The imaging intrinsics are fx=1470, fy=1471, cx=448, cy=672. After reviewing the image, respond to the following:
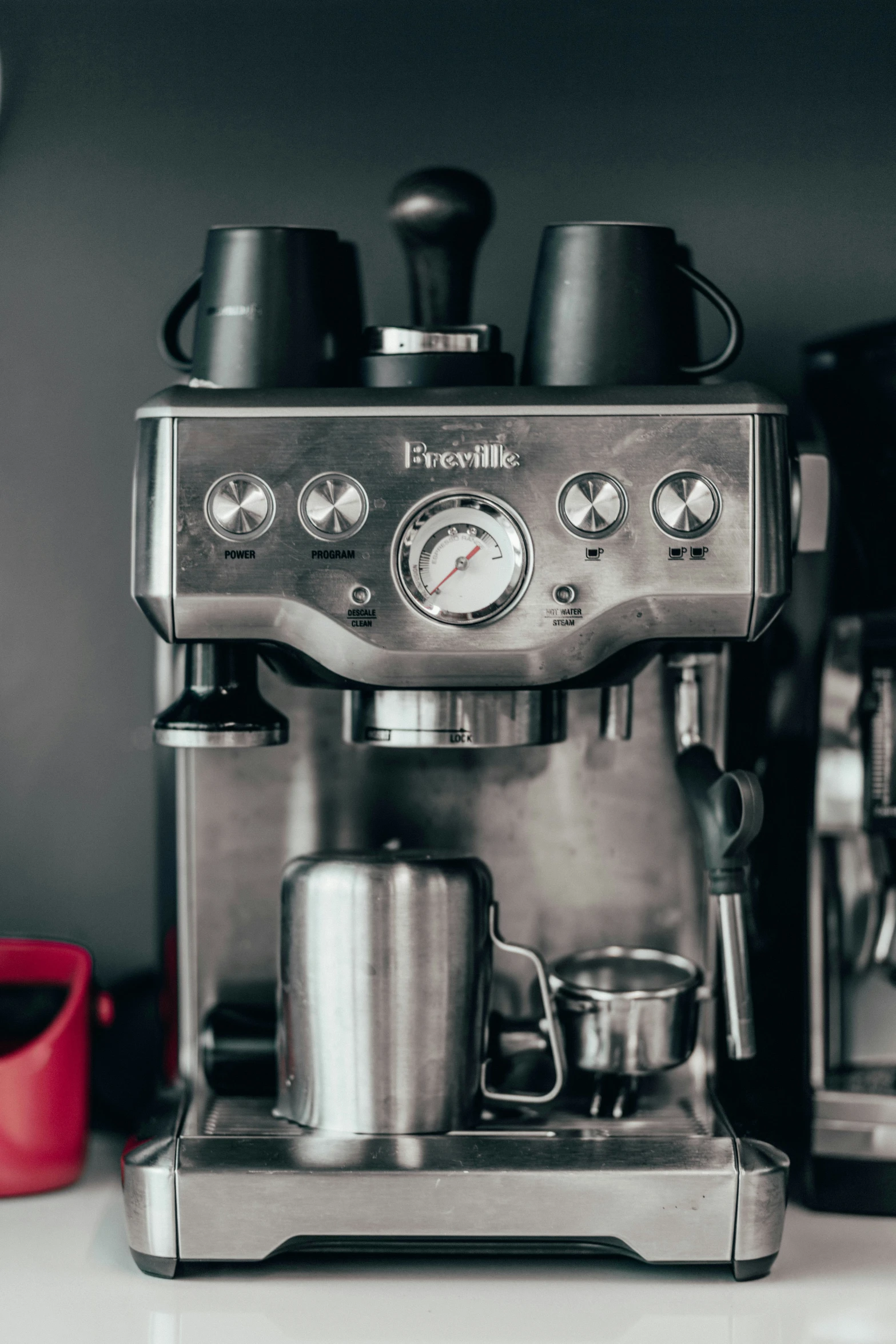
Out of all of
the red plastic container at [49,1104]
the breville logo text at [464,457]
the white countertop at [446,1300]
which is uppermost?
the breville logo text at [464,457]

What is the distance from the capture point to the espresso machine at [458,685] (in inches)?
29.3

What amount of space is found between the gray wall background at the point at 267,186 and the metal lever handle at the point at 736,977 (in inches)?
17.8

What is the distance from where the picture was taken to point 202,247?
1.09 m

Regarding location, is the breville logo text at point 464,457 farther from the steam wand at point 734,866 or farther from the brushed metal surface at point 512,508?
the steam wand at point 734,866

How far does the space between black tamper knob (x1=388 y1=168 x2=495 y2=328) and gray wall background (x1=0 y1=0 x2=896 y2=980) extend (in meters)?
0.23

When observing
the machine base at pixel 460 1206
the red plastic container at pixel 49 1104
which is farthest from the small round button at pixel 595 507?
the red plastic container at pixel 49 1104

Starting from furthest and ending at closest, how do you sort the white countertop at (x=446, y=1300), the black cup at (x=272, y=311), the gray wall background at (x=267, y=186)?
the gray wall background at (x=267, y=186) < the black cup at (x=272, y=311) < the white countertop at (x=446, y=1300)

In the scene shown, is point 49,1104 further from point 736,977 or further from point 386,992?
point 736,977

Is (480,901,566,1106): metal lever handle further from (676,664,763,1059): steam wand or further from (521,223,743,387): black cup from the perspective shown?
(521,223,743,387): black cup

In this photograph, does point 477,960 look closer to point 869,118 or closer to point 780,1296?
point 780,1296

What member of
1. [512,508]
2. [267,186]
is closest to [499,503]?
[512,508]

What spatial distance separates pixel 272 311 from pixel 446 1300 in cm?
52

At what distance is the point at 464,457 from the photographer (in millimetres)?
749

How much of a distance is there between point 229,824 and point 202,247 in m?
0.45
